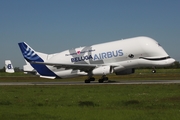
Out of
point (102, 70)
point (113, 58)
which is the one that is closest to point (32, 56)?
point (102, 70)

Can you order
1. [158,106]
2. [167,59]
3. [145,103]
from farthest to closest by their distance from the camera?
[167,59] < [145,103] < [158,106]

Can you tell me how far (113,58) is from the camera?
43.1m

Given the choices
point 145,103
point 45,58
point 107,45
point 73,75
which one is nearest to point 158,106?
point 145,103

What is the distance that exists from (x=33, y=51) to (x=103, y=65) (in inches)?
539

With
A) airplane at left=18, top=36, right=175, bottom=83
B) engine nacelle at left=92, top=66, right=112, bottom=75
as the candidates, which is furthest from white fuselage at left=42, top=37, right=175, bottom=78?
engine nacelle at left=92, top=66, right=112, bottom=75

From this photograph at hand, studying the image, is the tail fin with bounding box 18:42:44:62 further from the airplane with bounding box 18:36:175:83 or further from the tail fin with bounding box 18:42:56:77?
the airplane with bounding box 18:36:175:83

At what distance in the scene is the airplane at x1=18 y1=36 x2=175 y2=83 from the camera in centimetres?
4125

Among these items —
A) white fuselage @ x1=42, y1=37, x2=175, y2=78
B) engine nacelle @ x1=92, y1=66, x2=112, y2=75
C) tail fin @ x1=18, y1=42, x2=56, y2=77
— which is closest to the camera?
white fuselage @ x1=42, y1=37, x2=175, y2=78

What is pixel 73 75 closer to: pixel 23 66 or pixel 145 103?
pixel 23 66

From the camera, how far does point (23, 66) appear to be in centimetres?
5312

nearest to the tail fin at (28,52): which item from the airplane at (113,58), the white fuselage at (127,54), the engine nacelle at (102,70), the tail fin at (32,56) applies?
the tail fin at (32,56)

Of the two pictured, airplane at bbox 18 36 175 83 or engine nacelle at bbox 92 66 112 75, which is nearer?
airplane at bbox 18 36 175 83

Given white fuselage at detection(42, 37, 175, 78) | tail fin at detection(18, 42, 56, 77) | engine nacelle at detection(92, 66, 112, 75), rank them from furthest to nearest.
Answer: tail fin at detection(18, 42, 56, 77), engine nacelle at detection(92, 66, 112, 75), white fuselage at detection(42, 37, 175, 78)

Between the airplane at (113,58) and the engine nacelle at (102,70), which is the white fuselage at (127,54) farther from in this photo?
the engine nacelle at (102,70)
